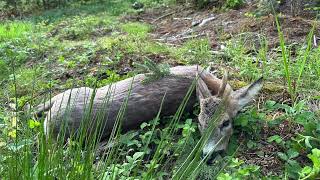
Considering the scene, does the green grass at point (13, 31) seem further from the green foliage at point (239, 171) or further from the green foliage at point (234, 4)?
the green foliage at point (239, 171)

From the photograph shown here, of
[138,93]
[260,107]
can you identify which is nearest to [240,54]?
[260,107]

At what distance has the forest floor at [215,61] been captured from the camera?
335cm

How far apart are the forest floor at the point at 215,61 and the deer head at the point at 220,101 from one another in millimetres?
122

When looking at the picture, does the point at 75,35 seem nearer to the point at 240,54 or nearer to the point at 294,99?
the point at 240,54

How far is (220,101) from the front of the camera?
3.29 meters

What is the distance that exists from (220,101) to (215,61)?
1.92 m

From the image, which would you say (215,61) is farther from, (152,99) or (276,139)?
(276,139)

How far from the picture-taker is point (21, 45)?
7691 mm

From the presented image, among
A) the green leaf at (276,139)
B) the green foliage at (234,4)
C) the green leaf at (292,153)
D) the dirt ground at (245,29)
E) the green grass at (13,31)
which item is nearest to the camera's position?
the green leaf at (292,153)

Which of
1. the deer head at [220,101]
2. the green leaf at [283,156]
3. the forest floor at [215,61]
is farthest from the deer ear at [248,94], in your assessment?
the green leaf at [283,156]

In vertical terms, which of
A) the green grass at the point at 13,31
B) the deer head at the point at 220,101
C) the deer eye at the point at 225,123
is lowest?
the green grass at the point at 13,31

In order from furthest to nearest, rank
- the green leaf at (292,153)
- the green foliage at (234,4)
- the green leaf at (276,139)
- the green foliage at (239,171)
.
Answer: the green foliage at (234,4) < the green leaf at (276,139) < the green leaf at (292,153) < the green foliage at (239,171)

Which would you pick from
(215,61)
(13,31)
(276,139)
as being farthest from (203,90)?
(13,31)

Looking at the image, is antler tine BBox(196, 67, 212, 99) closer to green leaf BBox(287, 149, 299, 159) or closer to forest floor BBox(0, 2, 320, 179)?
forest floor BBox(0, 2, 320, 179)
